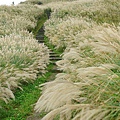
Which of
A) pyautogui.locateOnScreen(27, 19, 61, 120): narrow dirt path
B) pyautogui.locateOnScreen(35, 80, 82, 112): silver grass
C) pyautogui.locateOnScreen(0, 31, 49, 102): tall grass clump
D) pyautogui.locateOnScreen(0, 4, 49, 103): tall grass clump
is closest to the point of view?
pyautogui.locateOnScreen(35, 80, 82, 112): silver grass

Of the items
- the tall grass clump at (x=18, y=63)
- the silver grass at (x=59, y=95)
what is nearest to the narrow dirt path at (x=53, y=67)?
the tall grass clump at (x=18, y=63)

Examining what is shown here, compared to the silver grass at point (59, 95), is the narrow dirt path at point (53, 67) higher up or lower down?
lower down

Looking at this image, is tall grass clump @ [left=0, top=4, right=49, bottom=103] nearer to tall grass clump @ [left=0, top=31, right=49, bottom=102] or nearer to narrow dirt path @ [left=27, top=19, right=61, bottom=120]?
tall grass clump @ [left=0, top=31, right=49, bottom=102]

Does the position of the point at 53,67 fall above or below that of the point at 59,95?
below

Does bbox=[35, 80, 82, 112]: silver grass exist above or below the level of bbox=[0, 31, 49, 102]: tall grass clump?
above

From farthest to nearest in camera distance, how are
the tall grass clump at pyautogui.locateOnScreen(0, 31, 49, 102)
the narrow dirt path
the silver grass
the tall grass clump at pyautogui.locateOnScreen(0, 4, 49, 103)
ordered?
the tall grass clump at pyautogui.locateOnScreen(0, 31, 49, 102) < the tall grass clump at pyautogui.locateOnScreen(0, 4, 49, 103) < the narrow dirt path < the silver grass

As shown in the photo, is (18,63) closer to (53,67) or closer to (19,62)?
(19,62)

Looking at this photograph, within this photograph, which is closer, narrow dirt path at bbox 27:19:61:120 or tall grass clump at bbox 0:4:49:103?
narrow dirt path at bbox 27:19:61:120

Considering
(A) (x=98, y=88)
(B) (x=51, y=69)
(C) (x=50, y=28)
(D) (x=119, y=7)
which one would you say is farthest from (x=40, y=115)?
(D) (x=119, y=7)

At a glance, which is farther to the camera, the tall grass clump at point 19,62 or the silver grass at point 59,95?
the tall grass clump at point 19,62

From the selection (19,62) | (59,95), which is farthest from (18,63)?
(59,95)

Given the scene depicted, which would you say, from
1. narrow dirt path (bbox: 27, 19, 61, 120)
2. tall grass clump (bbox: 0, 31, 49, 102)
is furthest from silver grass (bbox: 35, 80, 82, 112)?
tall grass clump (bbox: 0, 31, 49, 102)

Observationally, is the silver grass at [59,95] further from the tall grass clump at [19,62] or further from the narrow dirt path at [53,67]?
the tall grass clump at [19,62]

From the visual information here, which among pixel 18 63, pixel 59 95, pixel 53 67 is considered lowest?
pixel 53 67
